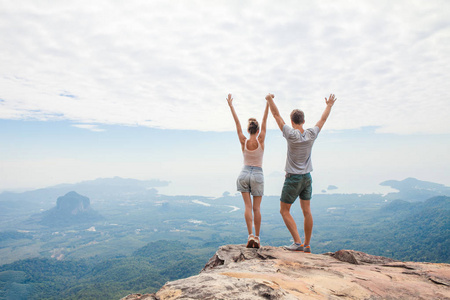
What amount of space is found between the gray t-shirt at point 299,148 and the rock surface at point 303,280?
7.11 feet

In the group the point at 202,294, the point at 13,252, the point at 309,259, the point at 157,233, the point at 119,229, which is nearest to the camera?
the point at 202,294

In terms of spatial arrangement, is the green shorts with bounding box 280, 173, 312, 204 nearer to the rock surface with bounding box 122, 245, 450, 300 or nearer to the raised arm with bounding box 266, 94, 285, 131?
the raised arm with bounding box 266, 94, 285, 131

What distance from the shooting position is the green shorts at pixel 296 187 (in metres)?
6.41

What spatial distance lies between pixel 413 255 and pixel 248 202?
104742 mm

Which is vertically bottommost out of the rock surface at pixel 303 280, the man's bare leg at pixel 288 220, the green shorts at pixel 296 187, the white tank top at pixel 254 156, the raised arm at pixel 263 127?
the rock surface at pixel 303 280

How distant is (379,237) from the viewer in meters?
125

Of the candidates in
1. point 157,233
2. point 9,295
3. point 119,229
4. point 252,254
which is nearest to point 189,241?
point 157,233

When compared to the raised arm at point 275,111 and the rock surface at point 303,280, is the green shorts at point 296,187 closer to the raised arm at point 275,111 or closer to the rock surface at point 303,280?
the raised arm at point 275,111

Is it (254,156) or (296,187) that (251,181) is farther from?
(296,187)

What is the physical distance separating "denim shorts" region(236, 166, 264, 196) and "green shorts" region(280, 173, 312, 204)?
2.12 ft

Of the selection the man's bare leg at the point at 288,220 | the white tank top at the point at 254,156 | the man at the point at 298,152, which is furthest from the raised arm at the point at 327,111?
the man's bare leg at the point at 288,220

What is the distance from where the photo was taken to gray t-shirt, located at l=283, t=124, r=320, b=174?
241 inches

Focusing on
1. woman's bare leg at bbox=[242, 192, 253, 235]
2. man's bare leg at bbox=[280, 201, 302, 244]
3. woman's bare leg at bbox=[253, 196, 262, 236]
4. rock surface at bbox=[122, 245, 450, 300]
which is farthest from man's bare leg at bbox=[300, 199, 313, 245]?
woman's bare leg at bbox=[242, 192, 253, 235]

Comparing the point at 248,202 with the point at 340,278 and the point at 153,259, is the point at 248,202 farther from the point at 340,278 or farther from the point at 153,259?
the point at 153,259
